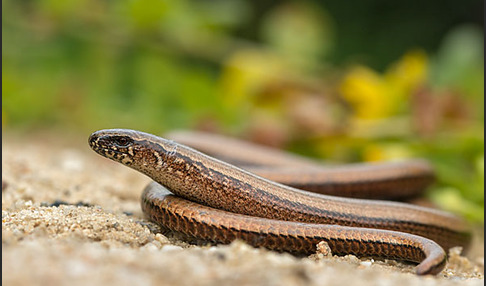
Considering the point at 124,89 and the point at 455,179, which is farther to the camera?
the point at 124,89

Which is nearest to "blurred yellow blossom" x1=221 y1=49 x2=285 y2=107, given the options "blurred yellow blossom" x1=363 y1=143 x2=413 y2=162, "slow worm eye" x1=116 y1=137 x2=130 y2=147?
"blurred yellow blossom" x1=363 y1=143 x2=413 y2=162

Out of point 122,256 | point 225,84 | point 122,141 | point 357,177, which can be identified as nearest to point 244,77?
point 225,84

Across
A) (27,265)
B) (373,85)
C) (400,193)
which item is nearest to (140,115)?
(373,85)

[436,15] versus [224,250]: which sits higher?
[436,15]

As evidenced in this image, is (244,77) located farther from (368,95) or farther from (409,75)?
(409,75)

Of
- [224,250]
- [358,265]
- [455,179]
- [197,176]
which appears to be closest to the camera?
[224,250]

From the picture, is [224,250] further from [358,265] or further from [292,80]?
[292,80]

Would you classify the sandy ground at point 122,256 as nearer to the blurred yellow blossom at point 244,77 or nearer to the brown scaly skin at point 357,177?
the brown scaly skin at point 357,177
